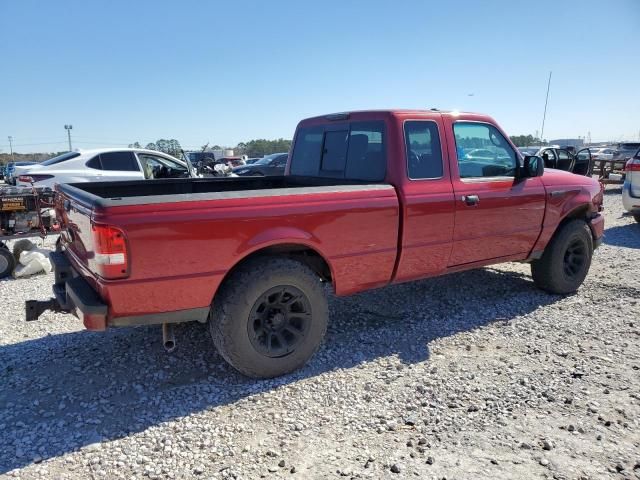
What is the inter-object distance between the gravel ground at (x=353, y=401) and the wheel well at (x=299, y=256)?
71 cm

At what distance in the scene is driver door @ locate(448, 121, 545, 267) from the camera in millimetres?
4523

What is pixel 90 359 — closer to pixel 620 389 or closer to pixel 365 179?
pixel 365 179

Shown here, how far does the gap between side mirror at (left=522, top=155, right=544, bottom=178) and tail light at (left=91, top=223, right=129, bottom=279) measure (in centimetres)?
393

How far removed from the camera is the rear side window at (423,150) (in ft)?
13.9

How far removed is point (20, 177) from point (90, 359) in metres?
7.64

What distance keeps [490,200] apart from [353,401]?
95.5 inches

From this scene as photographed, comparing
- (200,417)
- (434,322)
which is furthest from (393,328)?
(200,417)

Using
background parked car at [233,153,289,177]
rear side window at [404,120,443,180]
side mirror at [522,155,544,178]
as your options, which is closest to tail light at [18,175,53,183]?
rear side window at [404,120,443,180]

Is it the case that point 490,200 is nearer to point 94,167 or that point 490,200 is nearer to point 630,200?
point 630,200

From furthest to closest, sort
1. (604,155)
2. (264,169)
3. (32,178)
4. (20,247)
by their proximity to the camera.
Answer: (604,155), (264,169), (32,178), (20,247)

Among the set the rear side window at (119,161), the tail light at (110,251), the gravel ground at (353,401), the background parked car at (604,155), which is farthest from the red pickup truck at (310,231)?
the background parked car at (604,155)

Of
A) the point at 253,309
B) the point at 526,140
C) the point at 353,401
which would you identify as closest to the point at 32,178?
the point at 253,309

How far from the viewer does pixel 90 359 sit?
3.99 metres

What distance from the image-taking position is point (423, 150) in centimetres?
436
